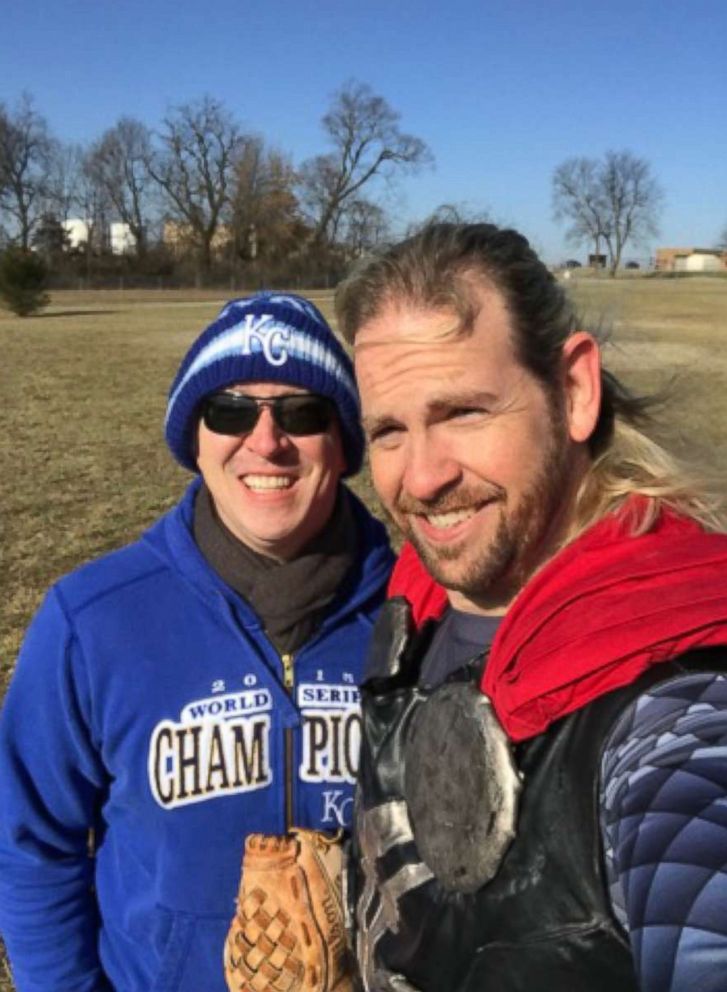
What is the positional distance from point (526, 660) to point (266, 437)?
878mm

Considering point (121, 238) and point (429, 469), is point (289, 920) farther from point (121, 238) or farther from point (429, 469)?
point (121, 238)

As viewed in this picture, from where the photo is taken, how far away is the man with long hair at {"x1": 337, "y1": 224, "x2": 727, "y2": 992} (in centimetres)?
114

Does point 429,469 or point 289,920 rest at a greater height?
point 429,469

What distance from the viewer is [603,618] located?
1286 mm

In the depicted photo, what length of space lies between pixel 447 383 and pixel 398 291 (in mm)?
208

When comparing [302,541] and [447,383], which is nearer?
[447,383]

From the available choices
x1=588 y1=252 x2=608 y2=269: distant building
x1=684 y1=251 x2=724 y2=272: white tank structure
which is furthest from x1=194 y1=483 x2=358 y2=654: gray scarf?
x1=684 y1=251 x2=724 y2=272: white tank structure

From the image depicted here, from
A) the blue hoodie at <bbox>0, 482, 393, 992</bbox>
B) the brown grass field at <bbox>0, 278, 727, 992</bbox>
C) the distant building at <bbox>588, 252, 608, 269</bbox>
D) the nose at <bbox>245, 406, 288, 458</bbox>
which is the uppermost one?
the distant building at <bbox>588, 252, 608, 269</bbox>

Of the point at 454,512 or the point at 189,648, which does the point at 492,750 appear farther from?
the point at 189,648

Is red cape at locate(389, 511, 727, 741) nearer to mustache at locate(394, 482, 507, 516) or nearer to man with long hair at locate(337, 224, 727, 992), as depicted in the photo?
man with long hair at locate(337, 224, 727, 992)

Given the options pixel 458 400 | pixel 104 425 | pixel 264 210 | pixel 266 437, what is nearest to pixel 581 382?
pixel 458 400

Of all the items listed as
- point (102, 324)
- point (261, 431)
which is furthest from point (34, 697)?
point (102, 324)

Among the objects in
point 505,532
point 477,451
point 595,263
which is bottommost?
point 505,532

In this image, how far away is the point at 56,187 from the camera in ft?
258
